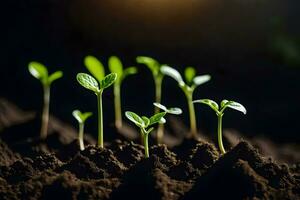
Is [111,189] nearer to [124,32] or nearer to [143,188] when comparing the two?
[143,188]

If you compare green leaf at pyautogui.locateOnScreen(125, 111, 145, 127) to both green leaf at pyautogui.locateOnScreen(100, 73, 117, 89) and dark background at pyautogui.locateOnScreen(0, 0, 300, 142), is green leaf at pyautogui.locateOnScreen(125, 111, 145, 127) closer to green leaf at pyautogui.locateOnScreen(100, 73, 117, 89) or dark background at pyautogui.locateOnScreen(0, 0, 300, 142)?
green leaf at pyautogui.locateOnScreen(100, 73, 117, 89)

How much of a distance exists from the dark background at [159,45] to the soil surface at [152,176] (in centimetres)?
189

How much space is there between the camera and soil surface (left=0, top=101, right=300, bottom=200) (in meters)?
2.17

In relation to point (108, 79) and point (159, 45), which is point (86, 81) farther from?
point (159, 45)

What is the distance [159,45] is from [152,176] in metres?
3.34

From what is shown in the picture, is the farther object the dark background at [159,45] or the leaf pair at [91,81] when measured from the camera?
the dark background at [159,45]

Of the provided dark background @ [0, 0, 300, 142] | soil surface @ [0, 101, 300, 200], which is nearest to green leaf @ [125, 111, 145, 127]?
soil surface @ [0, 101, 300, 200]

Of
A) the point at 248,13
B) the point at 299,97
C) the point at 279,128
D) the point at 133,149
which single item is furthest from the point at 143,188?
the point at 248,13

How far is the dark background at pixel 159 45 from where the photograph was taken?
15.3ft

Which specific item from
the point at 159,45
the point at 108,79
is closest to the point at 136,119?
the point at 108,79

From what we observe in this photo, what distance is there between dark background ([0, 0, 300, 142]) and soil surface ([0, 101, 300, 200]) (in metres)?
1.89

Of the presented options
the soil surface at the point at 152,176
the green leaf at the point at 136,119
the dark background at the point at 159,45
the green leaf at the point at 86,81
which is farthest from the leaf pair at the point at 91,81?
the dark background at the point at 159,45

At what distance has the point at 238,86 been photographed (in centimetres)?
495

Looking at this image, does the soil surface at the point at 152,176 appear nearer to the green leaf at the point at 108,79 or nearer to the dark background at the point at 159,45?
the green leaf at the point at 108,79
